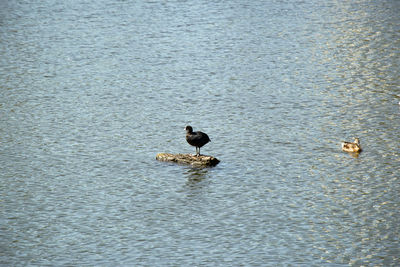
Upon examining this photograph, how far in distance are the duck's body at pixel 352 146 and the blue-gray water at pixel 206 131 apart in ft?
0.79

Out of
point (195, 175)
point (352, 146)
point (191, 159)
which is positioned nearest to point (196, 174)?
point (195, 175)

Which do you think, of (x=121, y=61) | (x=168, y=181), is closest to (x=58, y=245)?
(x=168, y=181)

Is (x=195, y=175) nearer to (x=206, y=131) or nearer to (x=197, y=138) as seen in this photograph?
(x=197, y=138)

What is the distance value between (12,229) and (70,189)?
10.2ft

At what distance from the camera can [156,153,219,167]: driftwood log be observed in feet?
76.6

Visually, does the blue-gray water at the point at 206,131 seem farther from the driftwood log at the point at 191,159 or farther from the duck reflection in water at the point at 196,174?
the driftwood log at the point at 191,159

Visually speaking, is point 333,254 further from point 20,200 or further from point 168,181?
point 20,200

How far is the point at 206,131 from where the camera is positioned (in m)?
26.8

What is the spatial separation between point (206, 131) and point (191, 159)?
11.5ft

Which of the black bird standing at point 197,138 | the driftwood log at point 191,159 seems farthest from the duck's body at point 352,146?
the black bird standing at point 197,138

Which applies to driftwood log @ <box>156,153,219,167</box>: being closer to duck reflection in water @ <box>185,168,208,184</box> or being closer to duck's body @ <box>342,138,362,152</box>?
duck reflection in water @ <box>185,168,208,184</box>

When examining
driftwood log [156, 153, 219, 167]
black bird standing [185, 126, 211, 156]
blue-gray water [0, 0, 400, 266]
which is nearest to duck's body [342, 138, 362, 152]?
blue-gray water [0, 0, 400, 266]

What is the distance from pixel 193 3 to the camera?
165 feet

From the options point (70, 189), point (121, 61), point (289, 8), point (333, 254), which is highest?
point (289, 8)
